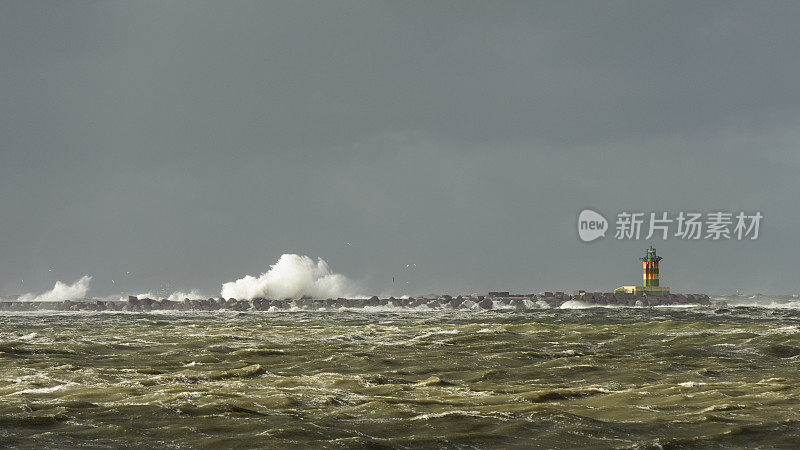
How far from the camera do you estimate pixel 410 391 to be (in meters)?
16.9

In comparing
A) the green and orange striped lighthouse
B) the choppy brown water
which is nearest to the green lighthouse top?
the green and orange striped lighthouse

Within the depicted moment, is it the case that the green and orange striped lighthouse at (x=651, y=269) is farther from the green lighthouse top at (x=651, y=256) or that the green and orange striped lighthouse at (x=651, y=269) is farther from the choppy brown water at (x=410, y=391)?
the choppy brown water at (x=410, y=391)

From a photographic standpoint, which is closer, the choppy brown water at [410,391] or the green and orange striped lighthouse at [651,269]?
the choppy brown water at [410,391]

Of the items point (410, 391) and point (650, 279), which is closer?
point (410, 391)

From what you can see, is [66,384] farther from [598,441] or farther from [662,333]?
[662,333]

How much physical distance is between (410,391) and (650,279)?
78.2 metres

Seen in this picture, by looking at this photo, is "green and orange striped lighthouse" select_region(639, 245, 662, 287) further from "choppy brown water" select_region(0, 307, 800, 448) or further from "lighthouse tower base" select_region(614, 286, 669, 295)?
"choppy brown water" select_region(0, 307, 800, 448)

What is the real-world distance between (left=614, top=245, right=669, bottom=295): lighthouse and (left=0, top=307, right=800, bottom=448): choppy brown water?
6057 cm

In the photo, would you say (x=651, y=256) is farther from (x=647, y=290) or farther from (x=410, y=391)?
(x=410, y=391)

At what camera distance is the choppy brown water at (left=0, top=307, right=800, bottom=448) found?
39.8 feet

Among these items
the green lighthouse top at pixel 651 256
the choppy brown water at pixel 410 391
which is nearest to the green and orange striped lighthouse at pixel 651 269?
the green lighthouse top at pixel 651 256

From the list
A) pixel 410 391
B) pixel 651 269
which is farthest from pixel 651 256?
pixel 410 391

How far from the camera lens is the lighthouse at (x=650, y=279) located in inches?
3519

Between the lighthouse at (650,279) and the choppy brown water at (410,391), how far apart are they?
2385 inches
